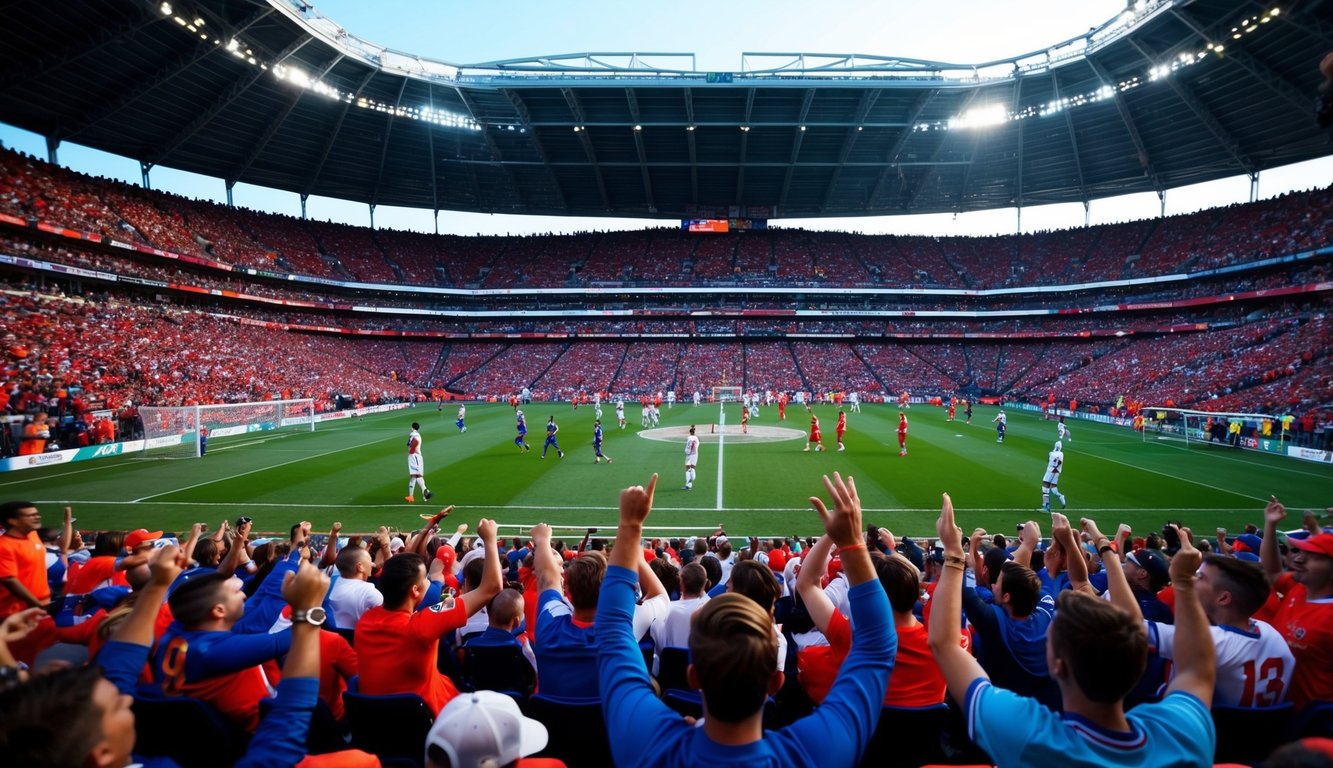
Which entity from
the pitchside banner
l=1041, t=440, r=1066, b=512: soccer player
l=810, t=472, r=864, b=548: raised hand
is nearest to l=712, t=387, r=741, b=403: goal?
the pitchside banner

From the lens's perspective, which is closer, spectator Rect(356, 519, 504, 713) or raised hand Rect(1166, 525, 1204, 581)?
raised hand Rect(1166, 525, 1204, 581)

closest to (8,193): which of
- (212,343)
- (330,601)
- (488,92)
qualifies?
(212,343)

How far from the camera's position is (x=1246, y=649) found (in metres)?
3.38

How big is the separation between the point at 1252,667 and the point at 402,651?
4.98m

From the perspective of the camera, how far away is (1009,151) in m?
57.1

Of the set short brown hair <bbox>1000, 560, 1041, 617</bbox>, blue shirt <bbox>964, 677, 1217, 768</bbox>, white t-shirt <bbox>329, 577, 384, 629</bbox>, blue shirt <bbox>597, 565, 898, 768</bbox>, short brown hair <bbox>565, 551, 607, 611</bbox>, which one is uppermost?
blue shirt <bbox>597, 565, 898, 768</bbox>

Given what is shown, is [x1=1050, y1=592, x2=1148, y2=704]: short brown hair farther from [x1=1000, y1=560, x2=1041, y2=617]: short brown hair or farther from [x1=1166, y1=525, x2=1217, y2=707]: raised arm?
[x1=1000, y1=560, x2=1041, y2=617]: short brown hair

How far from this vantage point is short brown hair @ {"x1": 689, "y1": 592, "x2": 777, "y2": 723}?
1775mm

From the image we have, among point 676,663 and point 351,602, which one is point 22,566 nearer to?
point 351,602

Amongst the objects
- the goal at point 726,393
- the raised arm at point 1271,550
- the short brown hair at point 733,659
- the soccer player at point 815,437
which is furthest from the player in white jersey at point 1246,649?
the goal at point 726,393

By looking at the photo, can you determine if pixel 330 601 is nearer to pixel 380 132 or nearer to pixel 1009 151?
pixel 380 132

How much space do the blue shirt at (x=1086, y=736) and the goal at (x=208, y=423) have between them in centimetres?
→ 3218

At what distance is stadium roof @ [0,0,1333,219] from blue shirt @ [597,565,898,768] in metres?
45.6

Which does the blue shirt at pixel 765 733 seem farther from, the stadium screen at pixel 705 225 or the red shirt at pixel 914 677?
the stadium screen at pixel 705 225
